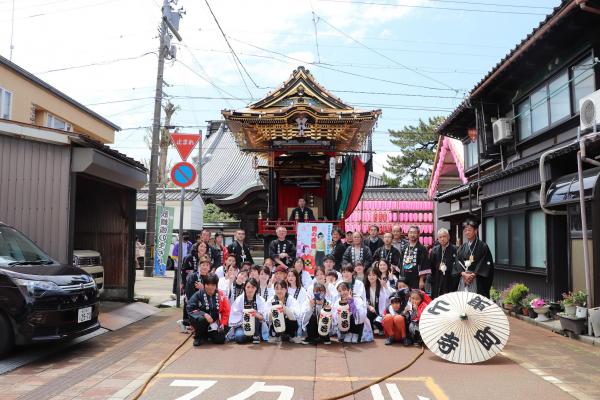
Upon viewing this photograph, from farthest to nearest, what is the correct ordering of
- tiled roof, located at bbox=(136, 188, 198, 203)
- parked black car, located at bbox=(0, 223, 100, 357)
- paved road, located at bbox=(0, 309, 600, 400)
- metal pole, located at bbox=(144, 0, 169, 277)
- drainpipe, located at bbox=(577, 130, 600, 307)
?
1. tiled roof, located at bbox=(136, 188, 198, 203)
2. metal pole, located at bbox=(144, 0, 169, 277)
3. drainpipe, located at bbox=(577, 130, 600, 307)
4. parked black car, located at bbox=(0, 223, 100, 357)
5. paved road, located at bbox=(0, 309, 600, 400)

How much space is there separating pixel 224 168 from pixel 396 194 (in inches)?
468

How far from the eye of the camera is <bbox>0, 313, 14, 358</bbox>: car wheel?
19.6 feet

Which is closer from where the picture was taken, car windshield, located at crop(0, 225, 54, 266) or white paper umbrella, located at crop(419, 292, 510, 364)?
white paper umbrella, located at crop(419, 292, 510, 364)

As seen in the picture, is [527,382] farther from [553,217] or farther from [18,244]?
[18,244]

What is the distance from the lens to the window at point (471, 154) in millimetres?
17172

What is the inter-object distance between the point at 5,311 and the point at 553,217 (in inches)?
367

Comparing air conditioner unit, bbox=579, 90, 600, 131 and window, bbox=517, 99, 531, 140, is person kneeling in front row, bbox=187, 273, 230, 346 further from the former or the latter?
window, bbox=517, 99, 531, 140

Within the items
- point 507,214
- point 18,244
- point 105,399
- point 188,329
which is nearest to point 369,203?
point 507,214

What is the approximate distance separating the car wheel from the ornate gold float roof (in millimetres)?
8093

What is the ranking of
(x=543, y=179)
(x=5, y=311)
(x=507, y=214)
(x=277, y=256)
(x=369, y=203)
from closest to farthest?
(x=5, y=311) < (x=543, y=179) < (x=277, y=256) < (x=507, y=214) < (x=369, y=203)

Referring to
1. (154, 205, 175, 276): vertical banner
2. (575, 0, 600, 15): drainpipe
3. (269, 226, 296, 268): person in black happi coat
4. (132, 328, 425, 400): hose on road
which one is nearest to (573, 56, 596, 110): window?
(575, 0, 600, 15): drainpipe

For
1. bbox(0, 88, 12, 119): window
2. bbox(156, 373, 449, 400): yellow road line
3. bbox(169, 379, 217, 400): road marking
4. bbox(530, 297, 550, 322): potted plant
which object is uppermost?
bbox(0, 88, 12, 119): window

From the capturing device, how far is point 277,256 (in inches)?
421

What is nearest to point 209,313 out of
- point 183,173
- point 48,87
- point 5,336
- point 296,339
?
point 296,339
